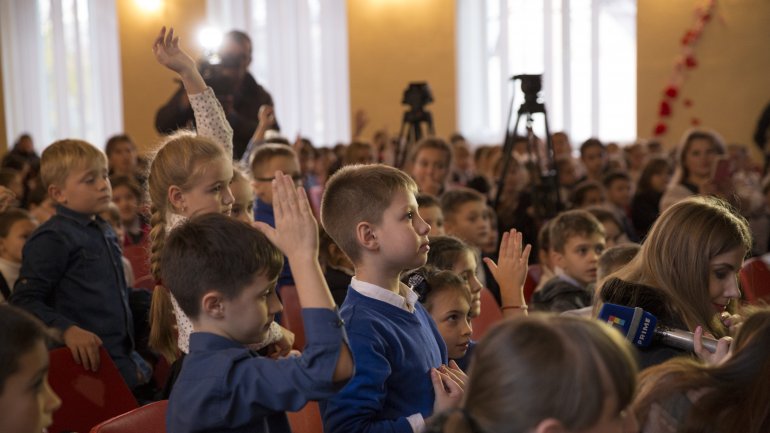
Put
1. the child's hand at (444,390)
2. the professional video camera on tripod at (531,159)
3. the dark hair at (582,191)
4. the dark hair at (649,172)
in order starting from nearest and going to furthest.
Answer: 1. the child's hand at (444,390)
2. the professional video camera on tripod at (531,159)
3. the dark hair at (582,191)
4. the dark hair at (649,172)

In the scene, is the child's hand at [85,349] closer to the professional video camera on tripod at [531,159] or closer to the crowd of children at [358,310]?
the crowd of children at [358,310]

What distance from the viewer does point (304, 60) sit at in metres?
11.3

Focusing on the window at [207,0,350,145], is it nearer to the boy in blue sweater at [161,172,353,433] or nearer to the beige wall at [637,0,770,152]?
the beige wall at [637,0,770,152]

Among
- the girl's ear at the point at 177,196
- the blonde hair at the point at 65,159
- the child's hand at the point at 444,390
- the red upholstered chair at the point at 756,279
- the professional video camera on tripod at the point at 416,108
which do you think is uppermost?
the professional video camera on tripod at the point at 416,108

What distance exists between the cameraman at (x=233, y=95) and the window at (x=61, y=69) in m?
7.54

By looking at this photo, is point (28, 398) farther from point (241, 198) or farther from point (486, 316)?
point (486, 316)

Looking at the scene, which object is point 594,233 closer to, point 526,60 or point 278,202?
point 278,202

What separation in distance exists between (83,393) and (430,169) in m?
2.61

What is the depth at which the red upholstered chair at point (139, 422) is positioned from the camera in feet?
5.32

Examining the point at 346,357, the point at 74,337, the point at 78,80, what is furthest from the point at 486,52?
the point at 346,357

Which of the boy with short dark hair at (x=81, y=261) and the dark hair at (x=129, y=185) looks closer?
the boy with short dark hair at (x=81, y=261)

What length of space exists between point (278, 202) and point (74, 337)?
1050 mm

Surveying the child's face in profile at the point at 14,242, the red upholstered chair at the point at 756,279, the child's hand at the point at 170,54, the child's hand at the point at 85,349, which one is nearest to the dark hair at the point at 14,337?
the child's hand at the point at 85,349

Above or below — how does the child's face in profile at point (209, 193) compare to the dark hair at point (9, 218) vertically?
above
